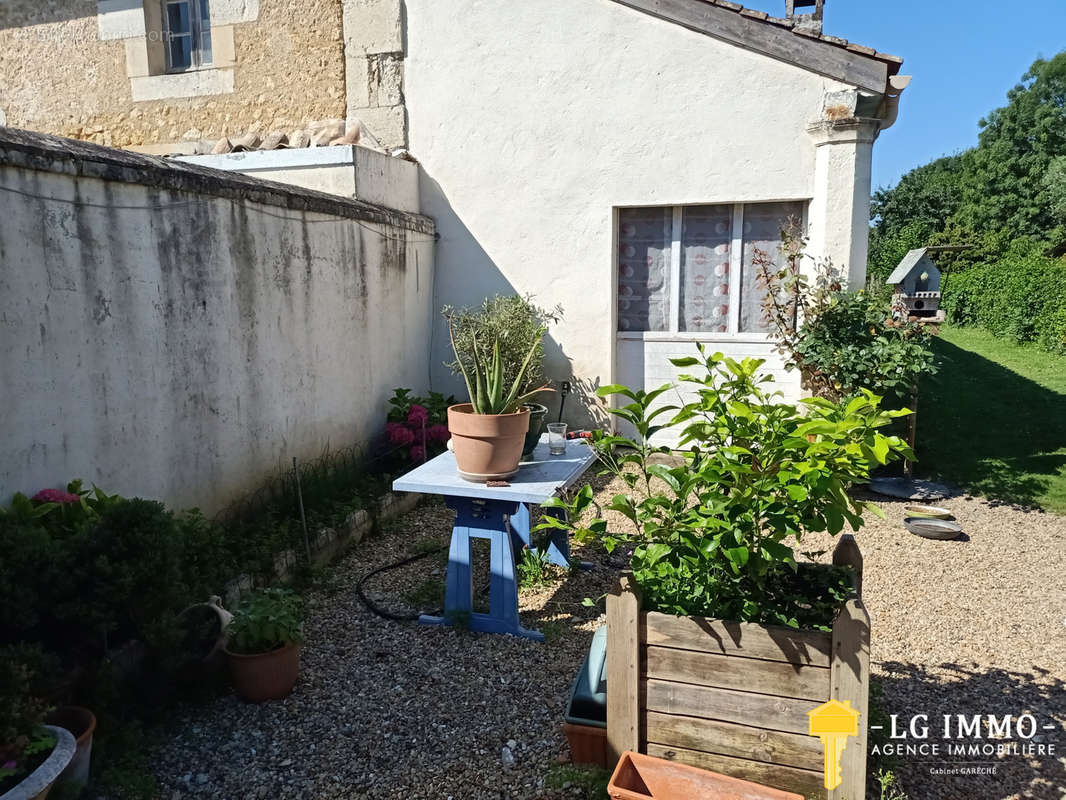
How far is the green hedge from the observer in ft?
47.2

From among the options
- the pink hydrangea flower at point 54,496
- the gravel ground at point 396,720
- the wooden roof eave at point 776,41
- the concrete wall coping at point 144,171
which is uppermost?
the wooden roof eave at point 776,41

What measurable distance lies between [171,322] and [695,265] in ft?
15.3

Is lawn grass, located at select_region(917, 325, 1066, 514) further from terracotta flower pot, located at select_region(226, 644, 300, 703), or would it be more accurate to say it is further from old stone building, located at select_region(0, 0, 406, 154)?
old stone building, located at select_region(0, 0, 406, 154)

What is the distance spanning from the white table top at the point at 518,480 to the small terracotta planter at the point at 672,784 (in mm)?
1260

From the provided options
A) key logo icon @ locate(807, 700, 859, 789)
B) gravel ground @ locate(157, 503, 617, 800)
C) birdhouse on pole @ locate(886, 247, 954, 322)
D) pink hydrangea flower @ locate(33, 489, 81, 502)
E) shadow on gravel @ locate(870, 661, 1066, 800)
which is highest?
birdhouse on pole @ locate(886, 247, 954, 322)

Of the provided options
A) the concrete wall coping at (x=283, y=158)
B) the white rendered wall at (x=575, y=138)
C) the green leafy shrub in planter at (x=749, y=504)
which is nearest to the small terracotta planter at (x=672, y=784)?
the green leafy shrub in planter at (x=749, y=504)

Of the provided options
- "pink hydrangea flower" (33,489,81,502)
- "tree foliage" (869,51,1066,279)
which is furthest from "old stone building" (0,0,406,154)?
"tree foliage" (869,51,1066,279)

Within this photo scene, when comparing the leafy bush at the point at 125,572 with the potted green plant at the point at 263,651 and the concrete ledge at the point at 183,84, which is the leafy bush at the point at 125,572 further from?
the concrete ledge at the point at 183,84

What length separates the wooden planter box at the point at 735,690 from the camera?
2.07 metres

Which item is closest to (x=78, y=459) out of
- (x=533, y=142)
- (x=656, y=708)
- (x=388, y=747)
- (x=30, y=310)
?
(x=30, y=310)

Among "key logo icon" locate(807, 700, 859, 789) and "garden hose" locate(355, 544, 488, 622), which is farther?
"garden hose" locate(355, 544, 488, 622)

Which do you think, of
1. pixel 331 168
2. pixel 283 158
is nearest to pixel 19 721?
pixel 331 168

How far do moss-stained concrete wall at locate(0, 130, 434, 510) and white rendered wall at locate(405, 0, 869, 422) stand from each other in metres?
1.42

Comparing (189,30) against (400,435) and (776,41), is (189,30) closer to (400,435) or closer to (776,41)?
(400,435)
